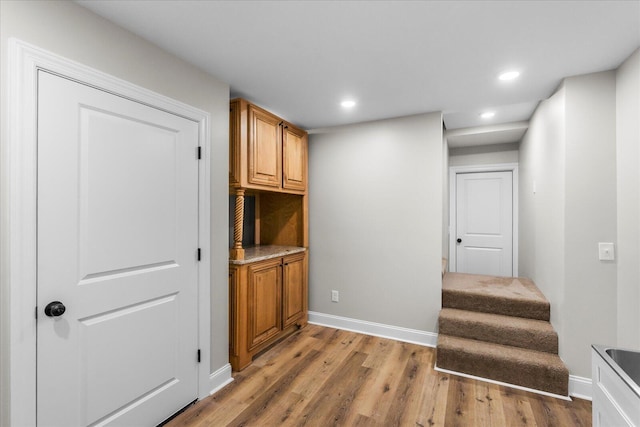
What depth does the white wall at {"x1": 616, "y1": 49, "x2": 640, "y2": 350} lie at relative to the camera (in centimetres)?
186

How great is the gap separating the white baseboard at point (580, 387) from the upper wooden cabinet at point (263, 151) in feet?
9.36

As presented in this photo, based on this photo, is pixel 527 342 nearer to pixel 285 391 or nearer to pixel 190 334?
pixel 285 391

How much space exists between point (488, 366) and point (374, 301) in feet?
3.99

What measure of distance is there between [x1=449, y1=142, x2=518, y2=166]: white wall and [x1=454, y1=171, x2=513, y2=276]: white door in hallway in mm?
170

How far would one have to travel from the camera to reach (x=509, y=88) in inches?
96.0

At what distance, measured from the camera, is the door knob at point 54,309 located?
1.38 metres

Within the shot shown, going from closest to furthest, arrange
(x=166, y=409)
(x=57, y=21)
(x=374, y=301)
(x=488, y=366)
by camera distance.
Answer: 1. (x=57, y=21)
2. (x=166, y=409)
3. (x=488, y=366)
4. (x=374, y=301)

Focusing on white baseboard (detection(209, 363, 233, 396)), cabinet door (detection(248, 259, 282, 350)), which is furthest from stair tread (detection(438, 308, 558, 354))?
white baseboard (detection(209, 363, 233, 396))

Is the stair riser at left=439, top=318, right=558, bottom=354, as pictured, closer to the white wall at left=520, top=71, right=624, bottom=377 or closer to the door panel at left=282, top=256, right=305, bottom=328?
the white wall at left=520, top=71, right=624, bottom=377

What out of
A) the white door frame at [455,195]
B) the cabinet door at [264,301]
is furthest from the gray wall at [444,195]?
the cabinet door at [264,301]

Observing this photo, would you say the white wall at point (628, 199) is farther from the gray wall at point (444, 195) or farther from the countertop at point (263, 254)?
the countertop at point (263, 254)

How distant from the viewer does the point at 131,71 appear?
1716 mm

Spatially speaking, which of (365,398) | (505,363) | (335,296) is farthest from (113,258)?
(505,363)

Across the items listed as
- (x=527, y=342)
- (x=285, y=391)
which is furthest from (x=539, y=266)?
(x=285, y=391)
